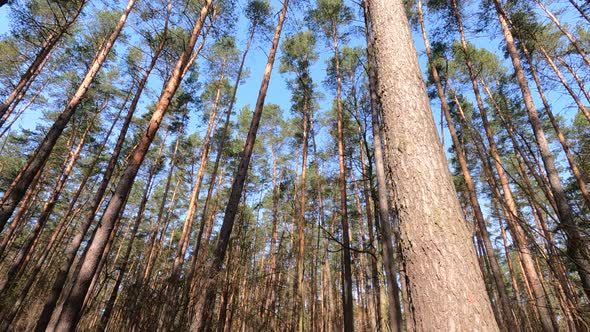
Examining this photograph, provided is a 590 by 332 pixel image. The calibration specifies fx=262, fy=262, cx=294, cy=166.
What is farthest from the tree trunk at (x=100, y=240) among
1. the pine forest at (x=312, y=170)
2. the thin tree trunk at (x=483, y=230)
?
the thin tree trunk at (x=483, y=230)

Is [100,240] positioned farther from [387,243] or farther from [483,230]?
[483,230]

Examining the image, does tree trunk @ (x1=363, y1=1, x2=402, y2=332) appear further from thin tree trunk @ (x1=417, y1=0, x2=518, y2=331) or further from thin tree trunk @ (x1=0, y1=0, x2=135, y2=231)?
thin tree trunk @ (x1=0, y1=0, x2=135, y2=231)

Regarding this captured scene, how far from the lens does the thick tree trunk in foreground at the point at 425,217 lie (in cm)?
119

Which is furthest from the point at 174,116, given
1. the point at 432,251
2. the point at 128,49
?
the point at 432,251

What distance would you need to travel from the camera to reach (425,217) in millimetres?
1410

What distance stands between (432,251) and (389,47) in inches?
63.0

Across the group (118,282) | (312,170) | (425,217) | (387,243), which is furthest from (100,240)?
(312,170)

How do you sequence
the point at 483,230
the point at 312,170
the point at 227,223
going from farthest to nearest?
the point at 312,170 → the point at 483,230 → the point at 227,223

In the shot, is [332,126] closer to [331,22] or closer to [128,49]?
[331,22]

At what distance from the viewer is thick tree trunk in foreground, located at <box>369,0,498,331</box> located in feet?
3.91

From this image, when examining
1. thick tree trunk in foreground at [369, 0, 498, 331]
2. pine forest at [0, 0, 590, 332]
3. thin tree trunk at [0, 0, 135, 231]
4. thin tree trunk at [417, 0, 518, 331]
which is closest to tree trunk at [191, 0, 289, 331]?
pine forest at [0, 0, 590, 332]

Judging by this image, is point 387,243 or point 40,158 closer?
point 387,243

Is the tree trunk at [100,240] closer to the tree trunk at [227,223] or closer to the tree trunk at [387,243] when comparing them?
the tree trunk at [227,223]

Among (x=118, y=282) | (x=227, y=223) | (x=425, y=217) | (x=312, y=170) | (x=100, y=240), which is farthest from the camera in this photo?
(x=312, y=170)
